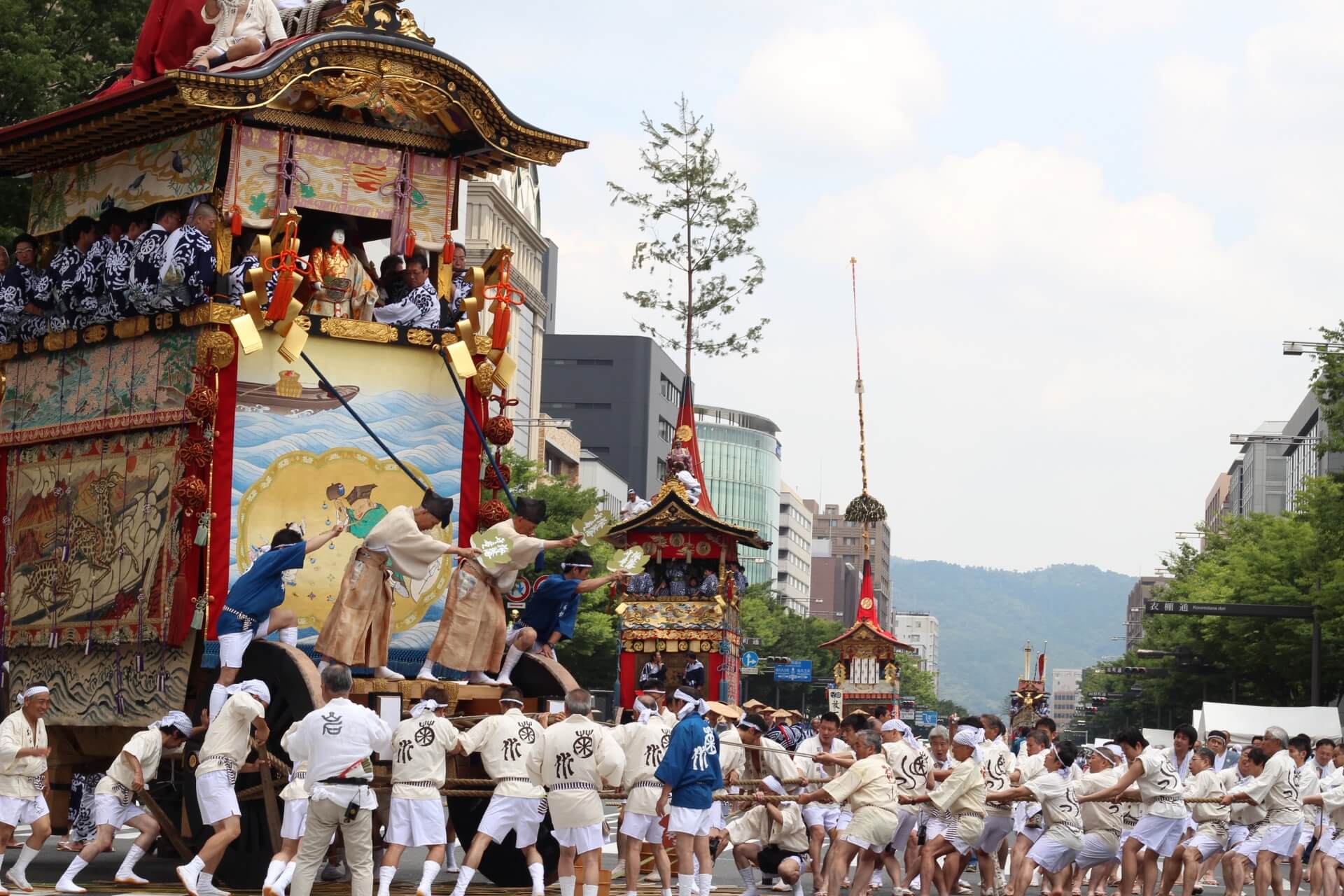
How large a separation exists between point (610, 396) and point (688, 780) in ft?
323

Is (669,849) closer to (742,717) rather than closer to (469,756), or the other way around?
(742,717)

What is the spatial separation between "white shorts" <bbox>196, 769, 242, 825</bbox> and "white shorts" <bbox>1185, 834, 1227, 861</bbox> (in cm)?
1026

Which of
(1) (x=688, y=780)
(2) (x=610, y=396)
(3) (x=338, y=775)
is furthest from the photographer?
(2) (x=610, y=396)

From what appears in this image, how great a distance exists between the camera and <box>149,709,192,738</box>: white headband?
652 inches

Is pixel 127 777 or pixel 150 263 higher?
pixel 150 263

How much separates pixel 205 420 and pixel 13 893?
15.1 ft

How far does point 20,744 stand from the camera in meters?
16.5

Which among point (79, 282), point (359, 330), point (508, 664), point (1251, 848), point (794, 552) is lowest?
point (1251, 848)

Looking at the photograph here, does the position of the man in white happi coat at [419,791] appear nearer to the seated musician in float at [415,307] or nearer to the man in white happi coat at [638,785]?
the man in white happi coat at [638,785]

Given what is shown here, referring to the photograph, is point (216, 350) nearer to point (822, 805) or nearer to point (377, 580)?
point (377, 580)

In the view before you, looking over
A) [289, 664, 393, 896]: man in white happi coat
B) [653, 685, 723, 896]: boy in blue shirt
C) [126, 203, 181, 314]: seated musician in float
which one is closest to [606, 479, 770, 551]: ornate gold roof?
[126, 203, 181, 314]: seated musician in float

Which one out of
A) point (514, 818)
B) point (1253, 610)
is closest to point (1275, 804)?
point (514, 818)

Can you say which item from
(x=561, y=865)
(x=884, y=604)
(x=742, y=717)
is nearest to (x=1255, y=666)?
(x=742, y=717)

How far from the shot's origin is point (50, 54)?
25266 mm
